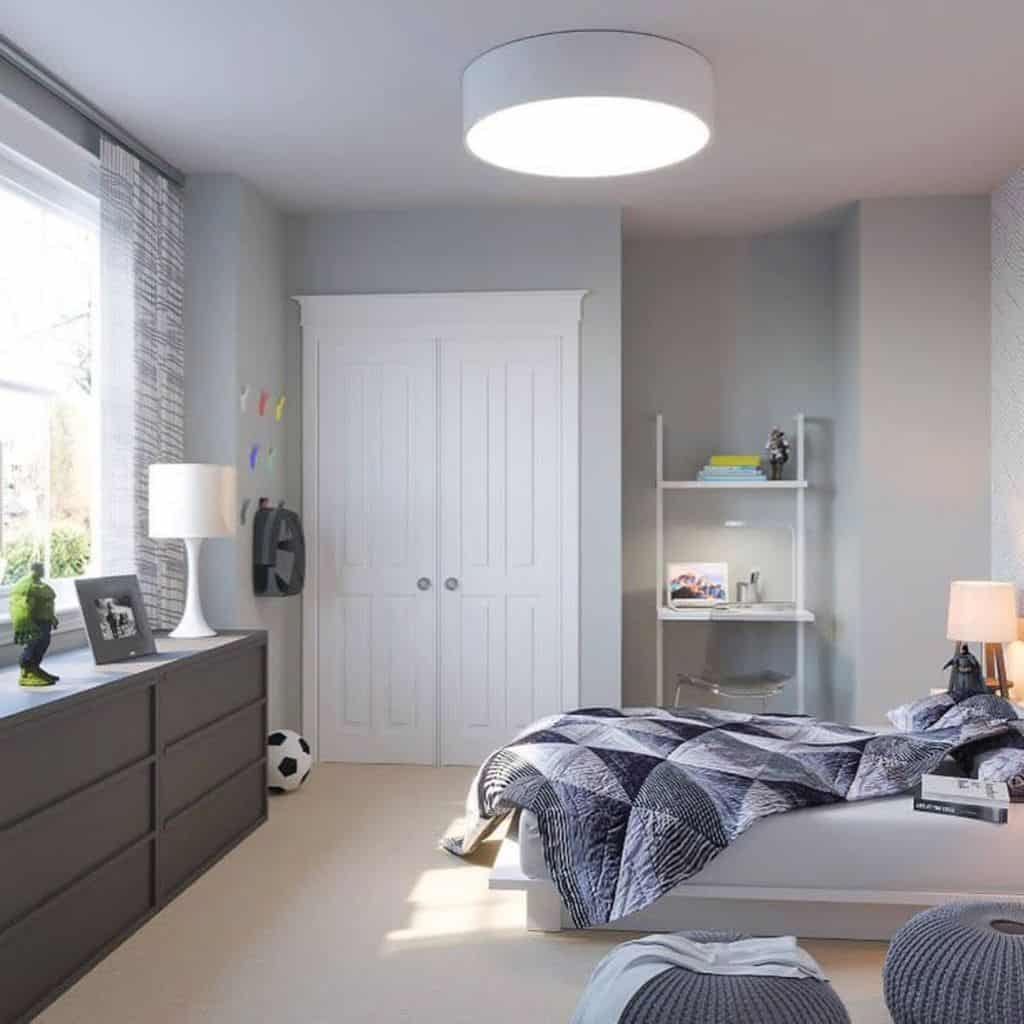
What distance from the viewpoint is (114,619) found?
3607 mm

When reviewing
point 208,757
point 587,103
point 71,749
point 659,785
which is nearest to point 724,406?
point 587,103

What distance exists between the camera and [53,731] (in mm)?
2869

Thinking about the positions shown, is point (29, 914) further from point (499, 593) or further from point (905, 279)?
point (905, 279)

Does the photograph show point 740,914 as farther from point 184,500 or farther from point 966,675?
point 184,500

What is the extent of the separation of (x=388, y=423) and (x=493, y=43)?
2.32 meters

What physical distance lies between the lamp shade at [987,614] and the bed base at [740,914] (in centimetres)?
162

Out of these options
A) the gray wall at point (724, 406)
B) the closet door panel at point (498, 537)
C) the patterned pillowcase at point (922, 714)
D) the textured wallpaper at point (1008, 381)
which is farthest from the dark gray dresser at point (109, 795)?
the textured wallpaper at point (1008, 381)

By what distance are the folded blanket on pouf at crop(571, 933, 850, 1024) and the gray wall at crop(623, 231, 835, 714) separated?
3516mm

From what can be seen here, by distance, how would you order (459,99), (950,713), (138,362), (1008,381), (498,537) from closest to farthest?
(950,713) < (459,99) < (138,362) < (1008,381) < (498,537)

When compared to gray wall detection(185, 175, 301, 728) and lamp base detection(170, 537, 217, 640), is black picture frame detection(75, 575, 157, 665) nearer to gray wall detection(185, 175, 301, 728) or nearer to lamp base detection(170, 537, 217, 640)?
lamp base detection(170, 537, 217, 640)

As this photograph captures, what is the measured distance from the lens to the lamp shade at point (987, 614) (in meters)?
4.52

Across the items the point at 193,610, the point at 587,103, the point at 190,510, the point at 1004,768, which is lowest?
the point at 1004,768

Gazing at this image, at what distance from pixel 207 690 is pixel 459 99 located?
220cm

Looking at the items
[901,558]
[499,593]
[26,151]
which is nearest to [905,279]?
[901,558]
